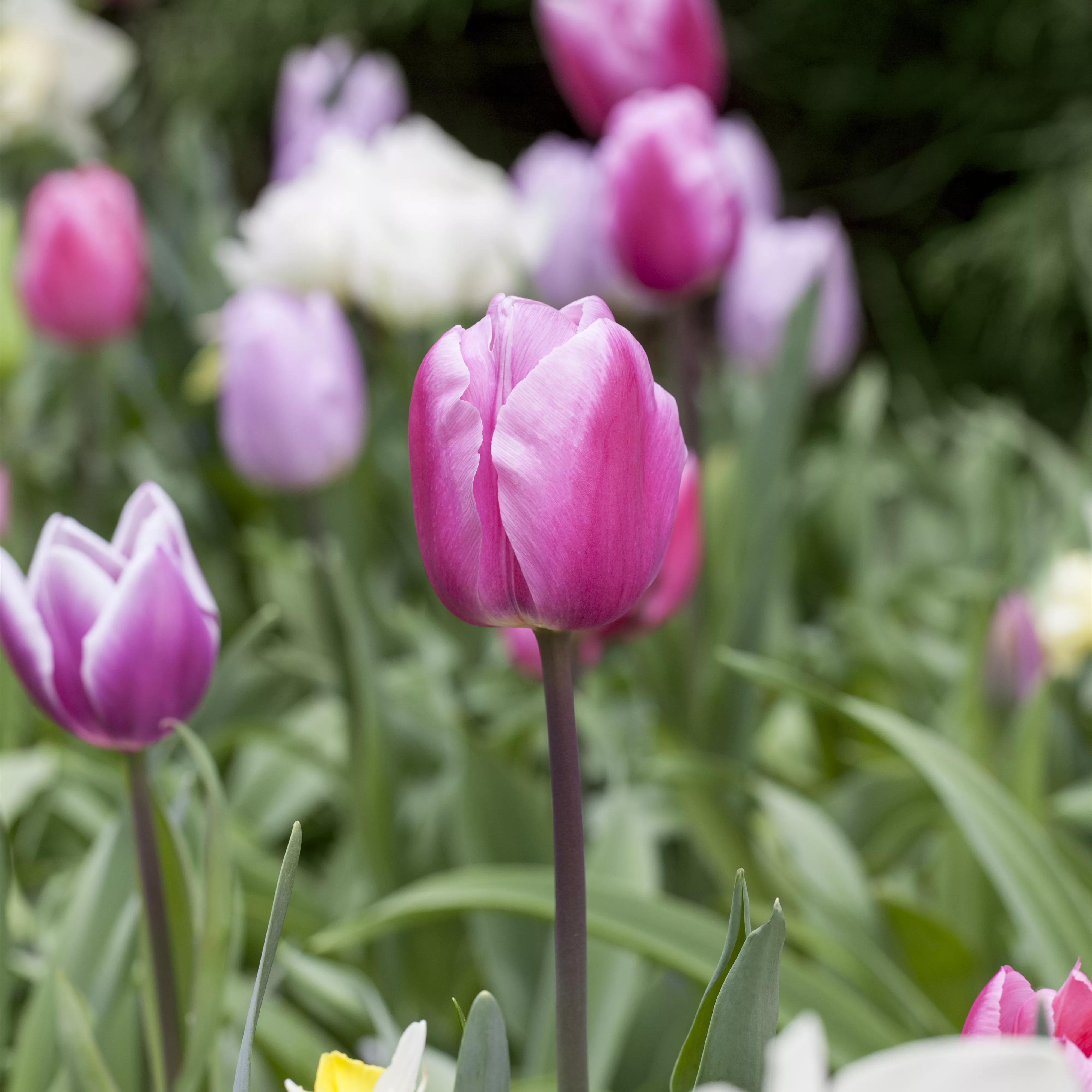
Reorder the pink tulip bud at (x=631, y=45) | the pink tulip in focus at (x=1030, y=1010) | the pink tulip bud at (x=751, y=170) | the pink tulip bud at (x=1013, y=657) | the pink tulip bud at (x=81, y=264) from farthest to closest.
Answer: the pink tulip bud at (x=751, y=170)
the pink tulip bud at (x=81, y=264)
the pink tulip bud at (x=631, y=45)
the pink tulip bud at (x=1013, y=657)
the pink tulip in focus at (x=1030, y=1010)

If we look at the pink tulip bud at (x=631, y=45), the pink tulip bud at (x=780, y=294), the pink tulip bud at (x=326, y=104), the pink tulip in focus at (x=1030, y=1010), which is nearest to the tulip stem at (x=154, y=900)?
the pink tulip in focus at (x=1030, y=1010)

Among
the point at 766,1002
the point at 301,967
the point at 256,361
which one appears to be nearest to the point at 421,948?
the point at 301,967

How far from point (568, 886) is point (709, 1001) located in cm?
4

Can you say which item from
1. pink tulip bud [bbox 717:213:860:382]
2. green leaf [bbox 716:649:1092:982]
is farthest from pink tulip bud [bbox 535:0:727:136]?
green leaf [bbox 716:649:1092:982]

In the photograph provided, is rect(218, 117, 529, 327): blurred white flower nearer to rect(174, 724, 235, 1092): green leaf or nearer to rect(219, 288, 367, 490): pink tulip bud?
rect(219, 288, 367, 490): pink tulip bud

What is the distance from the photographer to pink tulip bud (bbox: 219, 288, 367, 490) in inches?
38.6

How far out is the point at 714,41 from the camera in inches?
38.4

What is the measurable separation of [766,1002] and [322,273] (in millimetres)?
1007

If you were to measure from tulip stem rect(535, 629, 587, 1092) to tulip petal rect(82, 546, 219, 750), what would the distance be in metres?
0.15

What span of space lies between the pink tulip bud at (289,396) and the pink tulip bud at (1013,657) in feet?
1.65

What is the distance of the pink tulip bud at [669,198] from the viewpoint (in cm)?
86

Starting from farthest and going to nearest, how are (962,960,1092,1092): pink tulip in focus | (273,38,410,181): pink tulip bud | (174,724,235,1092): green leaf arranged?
(273,38,410,181): pink tulip bud
(174,724,235,1092): green leaf
(962,960,1092,1092): pink tulip in focus

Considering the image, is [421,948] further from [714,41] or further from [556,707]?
[714,41]

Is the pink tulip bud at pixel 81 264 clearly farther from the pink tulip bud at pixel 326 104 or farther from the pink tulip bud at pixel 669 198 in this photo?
the pink tulip bud at pixel 669 198
